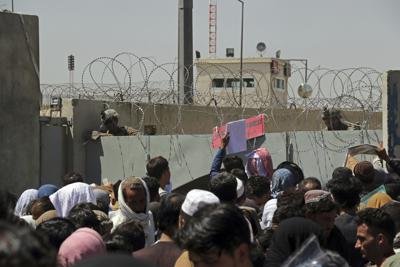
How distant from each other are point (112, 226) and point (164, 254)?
1.29 metres

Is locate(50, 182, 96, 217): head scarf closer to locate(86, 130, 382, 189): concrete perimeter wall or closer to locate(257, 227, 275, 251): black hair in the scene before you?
locate(257, 227, 275, 251): black hair

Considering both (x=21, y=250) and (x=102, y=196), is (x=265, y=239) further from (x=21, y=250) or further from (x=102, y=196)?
(x=21, y=250)

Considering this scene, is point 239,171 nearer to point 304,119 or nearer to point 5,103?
point 5,103

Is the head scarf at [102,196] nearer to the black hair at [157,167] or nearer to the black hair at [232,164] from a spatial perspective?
the black hair at [157,167]

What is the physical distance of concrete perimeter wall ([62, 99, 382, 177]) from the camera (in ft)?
38.2

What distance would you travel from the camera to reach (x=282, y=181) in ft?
23.1

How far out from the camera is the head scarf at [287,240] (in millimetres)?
3576

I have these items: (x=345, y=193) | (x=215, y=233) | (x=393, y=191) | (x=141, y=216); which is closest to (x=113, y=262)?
(x=215, y=233)

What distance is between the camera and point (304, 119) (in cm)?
1503

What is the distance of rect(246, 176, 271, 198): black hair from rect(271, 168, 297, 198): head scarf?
763mm

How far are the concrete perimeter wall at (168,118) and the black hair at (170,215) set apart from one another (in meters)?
7.45

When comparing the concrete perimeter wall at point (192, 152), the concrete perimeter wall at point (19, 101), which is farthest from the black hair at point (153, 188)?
the concrete perimeter wall at point (19, 101)

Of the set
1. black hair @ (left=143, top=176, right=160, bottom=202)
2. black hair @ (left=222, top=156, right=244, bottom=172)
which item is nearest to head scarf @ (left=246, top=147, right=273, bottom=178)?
black hair @ (left=222, top=156, right=244, bottom=172)

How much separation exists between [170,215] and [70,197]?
7.11ft
